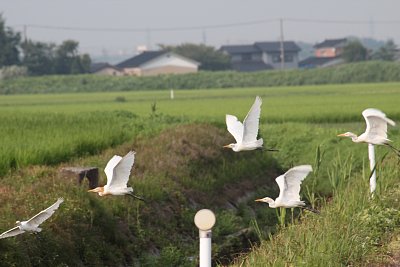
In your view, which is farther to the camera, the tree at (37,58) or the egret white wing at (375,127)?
the tree at (37,58)

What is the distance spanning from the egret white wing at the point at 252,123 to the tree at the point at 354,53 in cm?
7619

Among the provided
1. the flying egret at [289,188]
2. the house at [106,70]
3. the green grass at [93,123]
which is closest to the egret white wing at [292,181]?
the flying egret at [289,188]

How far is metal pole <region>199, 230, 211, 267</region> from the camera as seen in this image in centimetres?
651

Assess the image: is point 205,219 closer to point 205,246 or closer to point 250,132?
point 205,246

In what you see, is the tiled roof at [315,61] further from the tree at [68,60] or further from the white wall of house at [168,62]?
the tree at [68,60]

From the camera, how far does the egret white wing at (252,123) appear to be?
8.75m

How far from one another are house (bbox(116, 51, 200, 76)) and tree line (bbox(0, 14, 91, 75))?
12656mm

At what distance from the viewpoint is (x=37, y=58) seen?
7325 centimetres

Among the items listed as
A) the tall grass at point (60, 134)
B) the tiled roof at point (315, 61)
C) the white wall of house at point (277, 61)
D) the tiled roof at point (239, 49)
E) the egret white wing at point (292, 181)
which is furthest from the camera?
the white wall of house at point (277, 61)

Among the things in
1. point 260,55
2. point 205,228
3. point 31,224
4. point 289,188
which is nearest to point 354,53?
point 260,55

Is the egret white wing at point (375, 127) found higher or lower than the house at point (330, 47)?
higher

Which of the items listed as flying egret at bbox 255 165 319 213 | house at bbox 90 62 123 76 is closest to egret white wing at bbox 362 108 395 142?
flying egret at bbox 255 165 319 213

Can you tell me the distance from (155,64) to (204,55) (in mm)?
5055

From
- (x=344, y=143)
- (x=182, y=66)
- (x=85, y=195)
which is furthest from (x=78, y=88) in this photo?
(x=85, y=195)
